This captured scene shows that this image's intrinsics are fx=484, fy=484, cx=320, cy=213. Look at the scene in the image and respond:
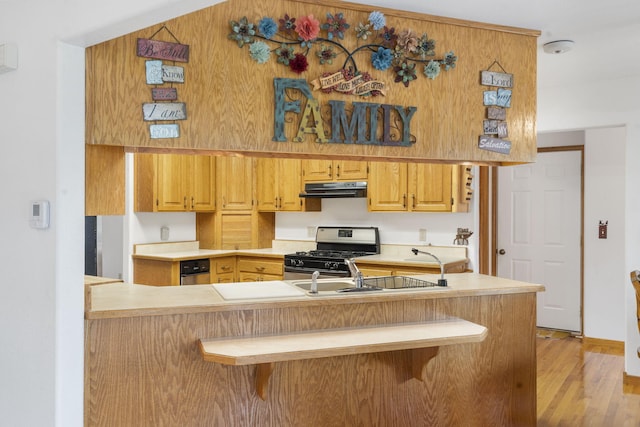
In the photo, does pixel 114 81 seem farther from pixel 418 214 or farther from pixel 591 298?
pixel 591 298

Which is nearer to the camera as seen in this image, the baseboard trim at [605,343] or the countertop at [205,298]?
the countertop at [205,298]

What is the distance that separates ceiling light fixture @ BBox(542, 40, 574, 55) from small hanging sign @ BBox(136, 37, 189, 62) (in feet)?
7.90

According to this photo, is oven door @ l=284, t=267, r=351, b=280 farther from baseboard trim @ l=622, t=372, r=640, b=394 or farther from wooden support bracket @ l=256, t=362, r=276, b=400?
baseboard trim @ l=622, t=372, r=640, b=394

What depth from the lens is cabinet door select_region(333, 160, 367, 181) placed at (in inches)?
196

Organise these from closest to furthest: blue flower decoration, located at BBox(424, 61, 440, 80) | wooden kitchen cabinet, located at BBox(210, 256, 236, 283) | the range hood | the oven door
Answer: blue flower decoration, located at BBox(424, 61, 440, 80)
the oven door
the range hood
wooden kitchen cabinet, located at BBox(210, 256, 236, 283)

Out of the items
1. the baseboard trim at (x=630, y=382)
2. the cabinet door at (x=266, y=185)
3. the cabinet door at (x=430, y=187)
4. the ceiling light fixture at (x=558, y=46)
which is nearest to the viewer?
the ceiling light fixture at (x=558, y=46)

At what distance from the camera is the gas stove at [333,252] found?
15.3 feet

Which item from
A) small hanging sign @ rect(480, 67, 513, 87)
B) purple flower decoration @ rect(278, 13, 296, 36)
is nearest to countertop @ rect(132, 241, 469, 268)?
small hanging sign @ rect(480, 67, 513, 87)

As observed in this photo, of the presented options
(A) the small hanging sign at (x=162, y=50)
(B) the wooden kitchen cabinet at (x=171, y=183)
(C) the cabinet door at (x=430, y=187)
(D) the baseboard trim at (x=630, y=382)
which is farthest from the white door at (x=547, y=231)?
(A) the small hanging sign at (x=162, y=50)

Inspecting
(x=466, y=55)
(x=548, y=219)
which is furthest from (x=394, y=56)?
(x=548, y=219)

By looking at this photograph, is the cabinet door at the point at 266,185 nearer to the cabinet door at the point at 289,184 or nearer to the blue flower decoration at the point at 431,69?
the cabinet door at the point at 289,184

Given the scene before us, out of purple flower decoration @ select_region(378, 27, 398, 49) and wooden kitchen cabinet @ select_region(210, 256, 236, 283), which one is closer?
purple flower decoration @ select_region(378, 27, 398, 49)

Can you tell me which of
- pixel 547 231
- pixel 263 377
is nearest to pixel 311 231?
pixel 547 231

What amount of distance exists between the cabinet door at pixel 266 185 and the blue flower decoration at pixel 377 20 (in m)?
3.06
